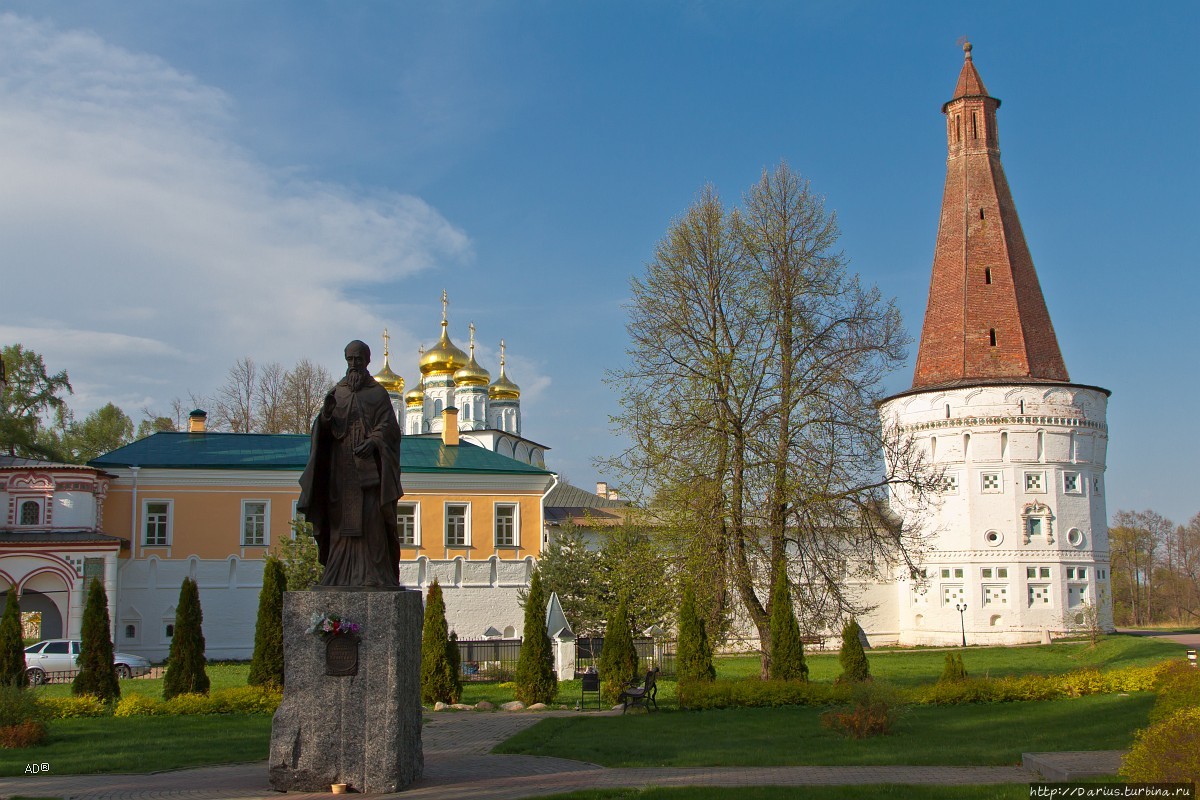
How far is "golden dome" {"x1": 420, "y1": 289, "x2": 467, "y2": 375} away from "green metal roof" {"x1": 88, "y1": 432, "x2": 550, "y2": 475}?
2315cm

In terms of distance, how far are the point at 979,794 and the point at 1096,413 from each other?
37.3m

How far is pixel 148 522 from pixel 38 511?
9.42 ft

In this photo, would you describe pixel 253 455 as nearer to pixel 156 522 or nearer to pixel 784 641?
pixel 156 522

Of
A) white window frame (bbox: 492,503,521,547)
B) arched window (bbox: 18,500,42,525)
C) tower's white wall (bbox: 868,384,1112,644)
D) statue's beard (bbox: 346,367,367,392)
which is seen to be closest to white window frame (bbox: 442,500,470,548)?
white window frame (bbox: 492,503,521,547)

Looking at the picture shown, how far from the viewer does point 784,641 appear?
685 inches

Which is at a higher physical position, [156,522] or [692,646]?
[156,522]

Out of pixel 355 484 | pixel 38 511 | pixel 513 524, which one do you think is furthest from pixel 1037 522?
pixel 355 484

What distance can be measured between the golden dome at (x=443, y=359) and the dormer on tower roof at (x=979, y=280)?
82.7 ft

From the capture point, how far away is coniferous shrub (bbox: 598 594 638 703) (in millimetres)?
18016

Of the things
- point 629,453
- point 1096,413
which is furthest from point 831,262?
point 1096,413

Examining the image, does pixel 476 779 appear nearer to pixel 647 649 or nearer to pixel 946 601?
pixel 647 649

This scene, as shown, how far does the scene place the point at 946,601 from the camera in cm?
4069

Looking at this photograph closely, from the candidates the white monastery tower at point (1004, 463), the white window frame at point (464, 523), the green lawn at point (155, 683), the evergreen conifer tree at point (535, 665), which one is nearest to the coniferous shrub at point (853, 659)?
the evergreen conifer tree at point (535, 665)

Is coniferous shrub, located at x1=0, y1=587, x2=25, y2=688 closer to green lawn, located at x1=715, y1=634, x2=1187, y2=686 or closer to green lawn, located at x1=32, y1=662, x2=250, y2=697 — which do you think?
green lawn, located at x1=32, y1=662, x2=250, y2=697
